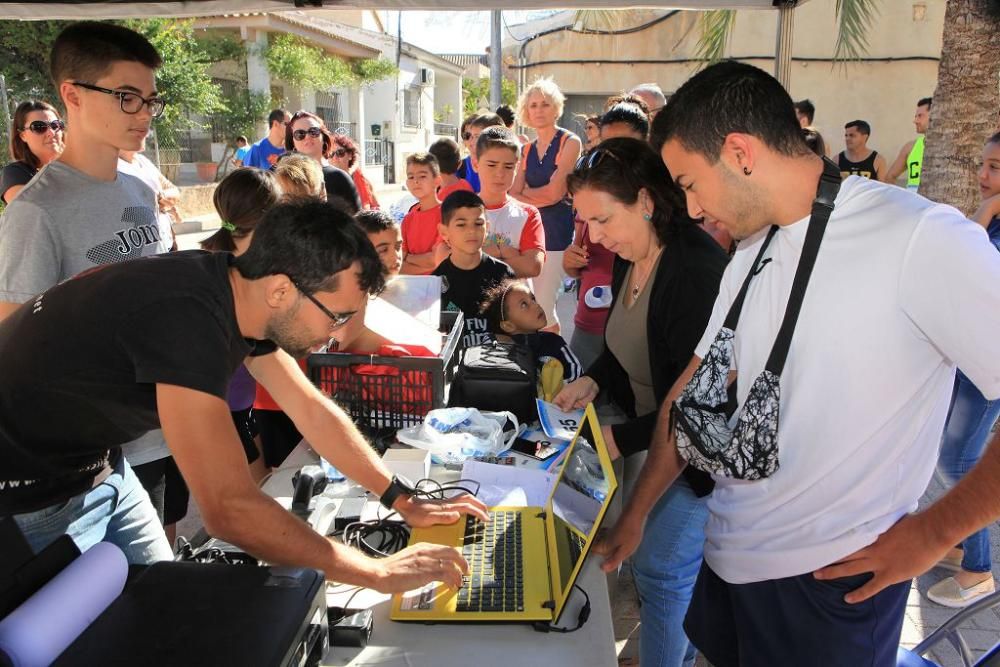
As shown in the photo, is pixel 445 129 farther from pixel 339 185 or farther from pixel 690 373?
pixel 690 373

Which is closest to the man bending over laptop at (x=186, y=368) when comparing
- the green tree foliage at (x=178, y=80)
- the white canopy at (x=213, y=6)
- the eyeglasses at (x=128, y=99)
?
the eyeglasses at (x=128, y=99)

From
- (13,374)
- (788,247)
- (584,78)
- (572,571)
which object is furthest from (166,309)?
(584,78)

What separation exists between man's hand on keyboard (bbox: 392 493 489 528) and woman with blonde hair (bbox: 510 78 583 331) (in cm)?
297

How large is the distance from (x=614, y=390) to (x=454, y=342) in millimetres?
590

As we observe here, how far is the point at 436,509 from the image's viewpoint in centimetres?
168

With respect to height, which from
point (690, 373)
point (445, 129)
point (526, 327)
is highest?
point (445, 129)

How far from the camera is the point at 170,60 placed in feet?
41.5

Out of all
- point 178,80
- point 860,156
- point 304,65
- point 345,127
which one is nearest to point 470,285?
point 860,156

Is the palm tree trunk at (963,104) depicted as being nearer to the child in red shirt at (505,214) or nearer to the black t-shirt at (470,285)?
the child in red shirt at (505,214)

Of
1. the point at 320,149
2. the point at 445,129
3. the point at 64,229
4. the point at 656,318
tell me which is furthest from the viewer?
the point at 445,129

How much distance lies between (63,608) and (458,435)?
1255 mm

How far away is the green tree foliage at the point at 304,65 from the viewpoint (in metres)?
16.0

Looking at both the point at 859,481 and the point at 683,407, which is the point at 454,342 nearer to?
the point at 683,407

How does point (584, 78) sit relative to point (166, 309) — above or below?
above
